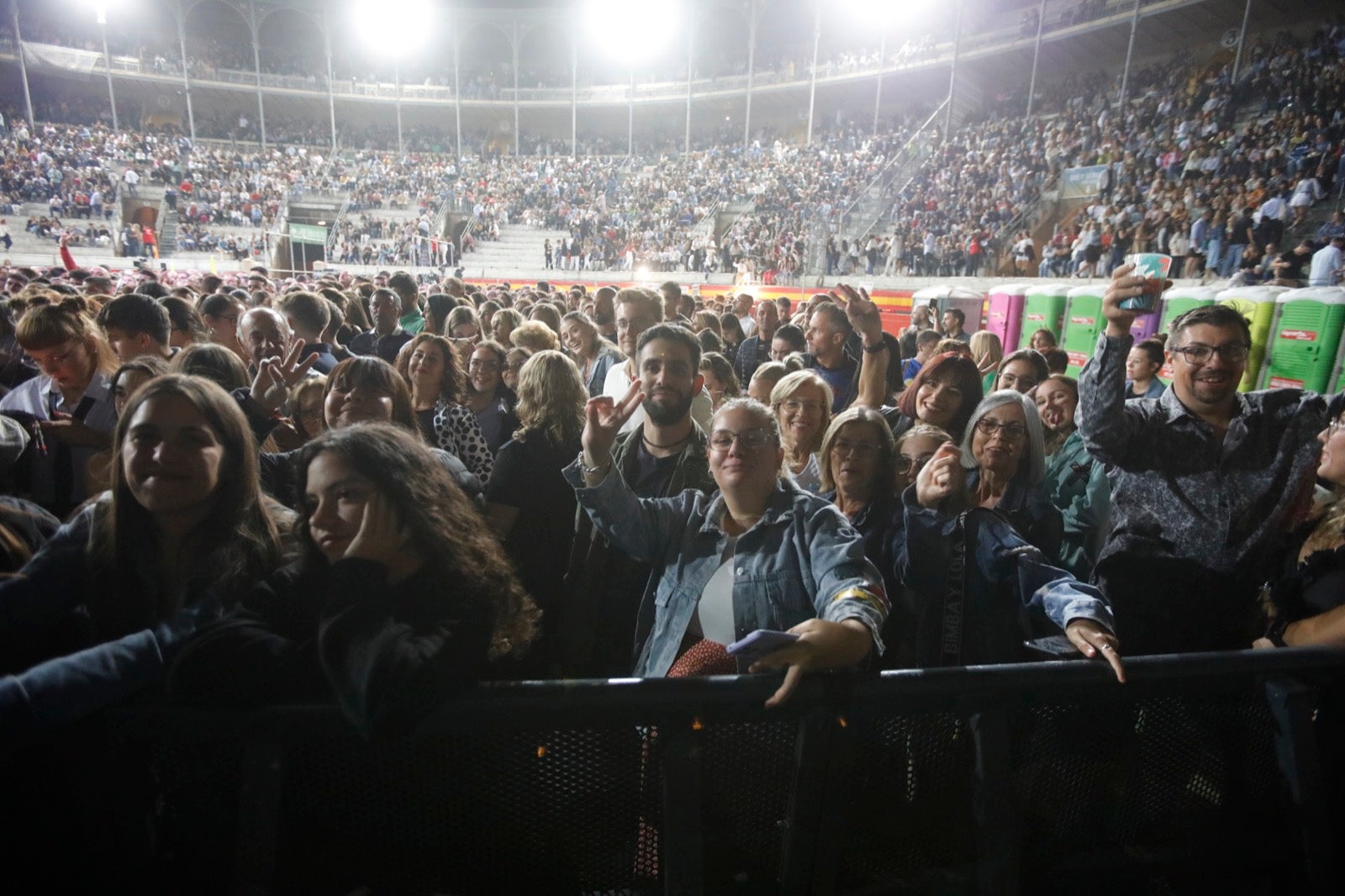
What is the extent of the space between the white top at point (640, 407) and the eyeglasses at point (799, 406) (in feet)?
1.22

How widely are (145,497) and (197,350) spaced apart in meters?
1.74

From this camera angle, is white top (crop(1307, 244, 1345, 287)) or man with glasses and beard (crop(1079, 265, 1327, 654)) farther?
white top (crop(1307, 244, 1345, 287))

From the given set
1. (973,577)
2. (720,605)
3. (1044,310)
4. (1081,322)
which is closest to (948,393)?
(973,577)

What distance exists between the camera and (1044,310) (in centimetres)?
1283

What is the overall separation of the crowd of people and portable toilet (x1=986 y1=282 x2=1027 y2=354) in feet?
36.4

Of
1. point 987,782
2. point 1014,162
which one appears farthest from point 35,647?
point 1014,162

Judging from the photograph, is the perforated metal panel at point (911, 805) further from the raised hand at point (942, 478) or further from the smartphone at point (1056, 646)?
the raised hand at point (942, 478)

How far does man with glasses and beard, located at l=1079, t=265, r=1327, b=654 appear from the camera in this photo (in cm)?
232

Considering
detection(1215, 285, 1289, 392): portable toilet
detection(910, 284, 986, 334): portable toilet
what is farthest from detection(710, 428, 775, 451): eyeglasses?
detection(910, 284, 986, 334): portable toilet

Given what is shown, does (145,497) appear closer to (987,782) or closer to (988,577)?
(987,782)

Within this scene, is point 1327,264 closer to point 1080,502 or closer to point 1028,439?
point 1080,502

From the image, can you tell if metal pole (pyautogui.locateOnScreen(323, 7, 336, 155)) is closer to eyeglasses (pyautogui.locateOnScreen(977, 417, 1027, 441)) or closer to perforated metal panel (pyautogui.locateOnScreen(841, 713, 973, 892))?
eyeglasses (pyautogui.locateOnScreen(977, 417, 1027, 441))

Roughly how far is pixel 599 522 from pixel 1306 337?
11.0m

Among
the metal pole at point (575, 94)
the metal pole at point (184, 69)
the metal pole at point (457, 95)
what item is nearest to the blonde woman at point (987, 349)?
the metal pole at point (575, 94)
